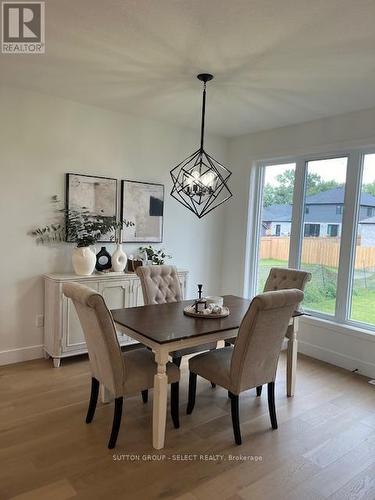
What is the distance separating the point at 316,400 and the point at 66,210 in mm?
2990

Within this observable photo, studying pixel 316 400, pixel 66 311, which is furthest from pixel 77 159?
pixel 316 400

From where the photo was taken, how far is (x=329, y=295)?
420 centimetres

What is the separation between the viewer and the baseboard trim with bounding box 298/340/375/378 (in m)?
3.72

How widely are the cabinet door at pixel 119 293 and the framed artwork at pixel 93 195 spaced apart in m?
0.57

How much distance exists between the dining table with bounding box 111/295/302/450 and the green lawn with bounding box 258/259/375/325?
1186 mm

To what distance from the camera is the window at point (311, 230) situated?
4.29 metres

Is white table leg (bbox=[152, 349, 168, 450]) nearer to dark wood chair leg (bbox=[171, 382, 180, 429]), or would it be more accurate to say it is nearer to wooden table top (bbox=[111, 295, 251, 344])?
wooden table top (bbox=[111, 295, 251, 344])

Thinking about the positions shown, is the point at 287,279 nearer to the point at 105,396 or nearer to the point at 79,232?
the point at 105,396

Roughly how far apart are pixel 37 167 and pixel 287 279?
269 cm

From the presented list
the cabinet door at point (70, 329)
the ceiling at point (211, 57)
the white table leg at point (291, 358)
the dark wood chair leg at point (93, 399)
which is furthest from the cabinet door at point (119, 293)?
the ceiling at point (211, 57)

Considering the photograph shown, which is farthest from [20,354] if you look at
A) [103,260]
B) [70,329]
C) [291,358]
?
[291,358]

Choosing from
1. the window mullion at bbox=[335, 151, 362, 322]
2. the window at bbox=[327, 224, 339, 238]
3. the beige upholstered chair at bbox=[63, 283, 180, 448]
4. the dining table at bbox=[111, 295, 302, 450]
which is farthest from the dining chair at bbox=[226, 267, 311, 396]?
the beige upholstered chair at bbox=[63, 283, 180, 448]

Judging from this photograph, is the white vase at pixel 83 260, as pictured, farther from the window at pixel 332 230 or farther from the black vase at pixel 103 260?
the window at pixel 332 230

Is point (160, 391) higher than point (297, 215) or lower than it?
lower
